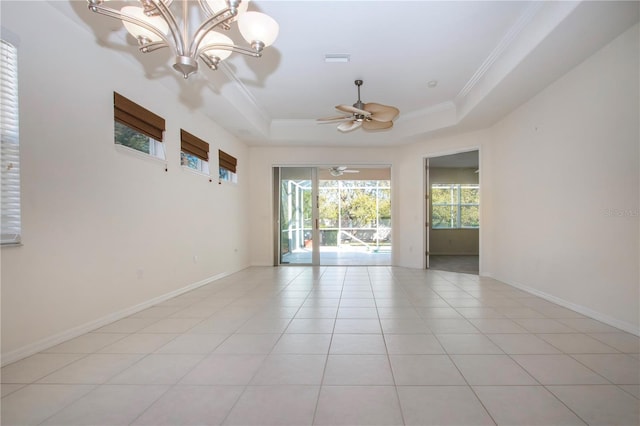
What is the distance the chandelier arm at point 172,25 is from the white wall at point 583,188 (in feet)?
12.1

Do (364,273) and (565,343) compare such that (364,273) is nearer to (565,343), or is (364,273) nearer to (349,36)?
(565,343)

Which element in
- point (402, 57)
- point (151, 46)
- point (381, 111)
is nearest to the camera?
point (151, 46)

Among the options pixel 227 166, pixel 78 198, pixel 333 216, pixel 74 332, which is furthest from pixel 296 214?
pixel 333 216

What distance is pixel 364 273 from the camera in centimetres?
569

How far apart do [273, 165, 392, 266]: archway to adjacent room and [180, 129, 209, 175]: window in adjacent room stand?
2193 millimetres

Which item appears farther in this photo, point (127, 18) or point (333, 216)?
point (333, 216)

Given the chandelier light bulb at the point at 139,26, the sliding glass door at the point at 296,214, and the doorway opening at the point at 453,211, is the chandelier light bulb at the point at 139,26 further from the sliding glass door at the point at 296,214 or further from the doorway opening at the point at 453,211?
the doorway opening at the point at 453,211

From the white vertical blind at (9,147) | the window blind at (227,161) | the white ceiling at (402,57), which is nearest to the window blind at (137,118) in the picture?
the white ceiling at (402,57)

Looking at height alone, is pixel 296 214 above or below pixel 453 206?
below

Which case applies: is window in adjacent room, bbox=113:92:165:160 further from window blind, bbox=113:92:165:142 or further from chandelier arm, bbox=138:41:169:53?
chandelier arm, bbox=138:41:169:53

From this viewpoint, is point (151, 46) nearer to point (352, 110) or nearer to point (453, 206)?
point (352, 110)

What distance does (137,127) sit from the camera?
3.25 metres

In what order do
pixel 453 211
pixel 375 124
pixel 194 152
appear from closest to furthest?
pixel 375 124, pixel 194 152, pixel 453 211

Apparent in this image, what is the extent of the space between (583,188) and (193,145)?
4.87 meters
